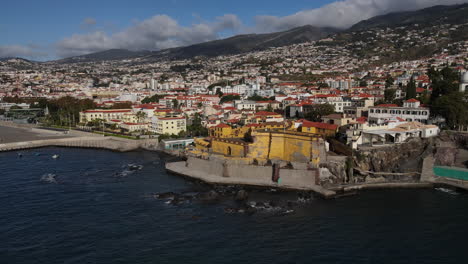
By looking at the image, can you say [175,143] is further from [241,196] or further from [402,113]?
[402,113]

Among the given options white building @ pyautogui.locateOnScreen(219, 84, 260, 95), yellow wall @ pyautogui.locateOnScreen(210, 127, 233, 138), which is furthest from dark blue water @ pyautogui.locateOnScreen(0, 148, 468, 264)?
white building @ pyautogui.locateOnScreen(219, 84, 260, 95)

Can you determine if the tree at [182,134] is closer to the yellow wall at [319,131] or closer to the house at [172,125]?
the house at [172,125]


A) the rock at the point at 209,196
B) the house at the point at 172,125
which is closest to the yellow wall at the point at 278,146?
the rock at the point at 209,196

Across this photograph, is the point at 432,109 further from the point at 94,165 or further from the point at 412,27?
the point at 412,27

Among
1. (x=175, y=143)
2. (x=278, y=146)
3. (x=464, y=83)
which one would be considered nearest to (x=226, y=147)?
(x=278, y=146)

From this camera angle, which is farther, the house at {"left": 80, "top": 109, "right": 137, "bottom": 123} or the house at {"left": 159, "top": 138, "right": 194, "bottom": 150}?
the house at {"left": 80, "top": 109, "right": 137, "bottom": 123}

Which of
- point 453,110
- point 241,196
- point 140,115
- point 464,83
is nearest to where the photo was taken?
point 241,196

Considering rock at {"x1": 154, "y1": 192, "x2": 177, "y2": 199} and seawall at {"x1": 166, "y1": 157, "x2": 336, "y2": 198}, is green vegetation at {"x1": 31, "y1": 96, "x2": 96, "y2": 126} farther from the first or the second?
rock at {"x1": 154, "y1": 192, "x2": 177, "y2": 199}
